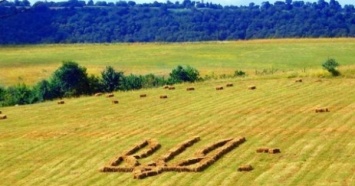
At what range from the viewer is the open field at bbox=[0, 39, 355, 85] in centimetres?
11331

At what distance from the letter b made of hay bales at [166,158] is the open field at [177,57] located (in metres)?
61.1

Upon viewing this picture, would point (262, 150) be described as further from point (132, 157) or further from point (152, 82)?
point (152, 82)

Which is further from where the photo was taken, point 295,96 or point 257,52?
point 257,52

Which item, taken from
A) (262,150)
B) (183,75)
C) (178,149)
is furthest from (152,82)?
(262,150)

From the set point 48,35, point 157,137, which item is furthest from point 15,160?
point 48,35

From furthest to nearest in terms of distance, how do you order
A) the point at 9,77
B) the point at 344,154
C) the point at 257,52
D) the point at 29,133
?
the point at 257,52 < the point at 9,77 < the point at 29,133 < the point at 344,154

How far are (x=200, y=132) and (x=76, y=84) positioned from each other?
35538mm

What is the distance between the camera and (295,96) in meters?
56.4

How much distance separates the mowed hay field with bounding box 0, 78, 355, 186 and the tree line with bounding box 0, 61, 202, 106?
42.4 ft

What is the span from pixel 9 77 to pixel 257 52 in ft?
142

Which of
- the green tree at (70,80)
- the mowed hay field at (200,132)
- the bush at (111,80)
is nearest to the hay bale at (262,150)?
the mowed hay field at (200,132)

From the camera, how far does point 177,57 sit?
133 m

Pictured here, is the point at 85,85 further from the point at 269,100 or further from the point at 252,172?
the point at 252,172

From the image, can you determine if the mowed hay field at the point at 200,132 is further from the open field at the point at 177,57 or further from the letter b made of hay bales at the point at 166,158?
the open field at the point at 177,57
